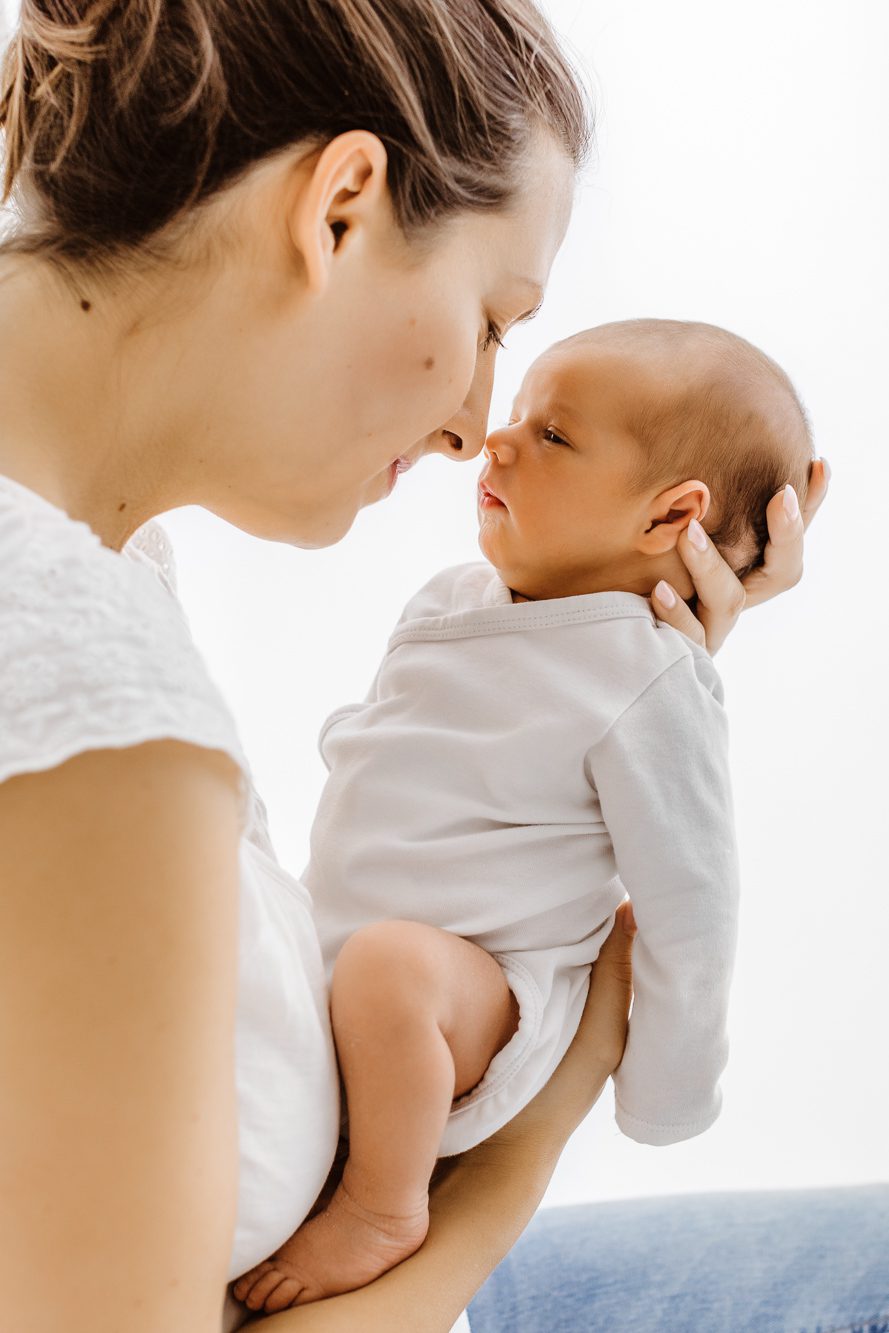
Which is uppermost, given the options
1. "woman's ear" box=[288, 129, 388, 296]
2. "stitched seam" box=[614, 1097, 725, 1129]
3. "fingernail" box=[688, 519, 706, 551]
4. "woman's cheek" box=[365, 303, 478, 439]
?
"woman's ear" box=[288, 129, 388, 296]

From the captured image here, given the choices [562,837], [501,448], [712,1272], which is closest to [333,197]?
[501,448]

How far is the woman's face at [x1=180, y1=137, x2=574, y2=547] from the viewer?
0.86 metres

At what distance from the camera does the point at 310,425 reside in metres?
0.94

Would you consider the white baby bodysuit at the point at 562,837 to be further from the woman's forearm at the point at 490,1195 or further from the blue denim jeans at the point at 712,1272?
the blue denim jeans at the point at 712,1272

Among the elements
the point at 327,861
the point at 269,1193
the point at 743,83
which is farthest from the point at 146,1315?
the point at 743,83

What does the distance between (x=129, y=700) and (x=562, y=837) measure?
622 mm

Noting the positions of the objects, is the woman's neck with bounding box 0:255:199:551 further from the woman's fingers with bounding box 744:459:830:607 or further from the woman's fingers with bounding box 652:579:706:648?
the woman's fingers with bounding box 744:459:830:607

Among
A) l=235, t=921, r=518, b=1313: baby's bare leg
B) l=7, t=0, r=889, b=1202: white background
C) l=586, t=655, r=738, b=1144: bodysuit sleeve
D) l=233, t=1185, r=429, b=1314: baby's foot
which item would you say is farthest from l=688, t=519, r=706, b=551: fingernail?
l=7, t=0, r=889, b=1202: white background

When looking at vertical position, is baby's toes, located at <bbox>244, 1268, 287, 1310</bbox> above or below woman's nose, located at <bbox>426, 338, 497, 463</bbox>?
below

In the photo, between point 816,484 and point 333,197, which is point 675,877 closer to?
point 816,484

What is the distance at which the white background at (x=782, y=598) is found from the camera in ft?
6.22

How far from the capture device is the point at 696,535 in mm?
1244

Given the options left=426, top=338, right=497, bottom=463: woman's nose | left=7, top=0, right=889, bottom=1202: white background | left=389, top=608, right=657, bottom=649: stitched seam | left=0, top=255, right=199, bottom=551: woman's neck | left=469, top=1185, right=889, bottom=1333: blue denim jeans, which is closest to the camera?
left=0, top=255, right=199, bottom=551: woman's neck

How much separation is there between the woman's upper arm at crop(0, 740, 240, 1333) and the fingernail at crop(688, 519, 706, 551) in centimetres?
71
